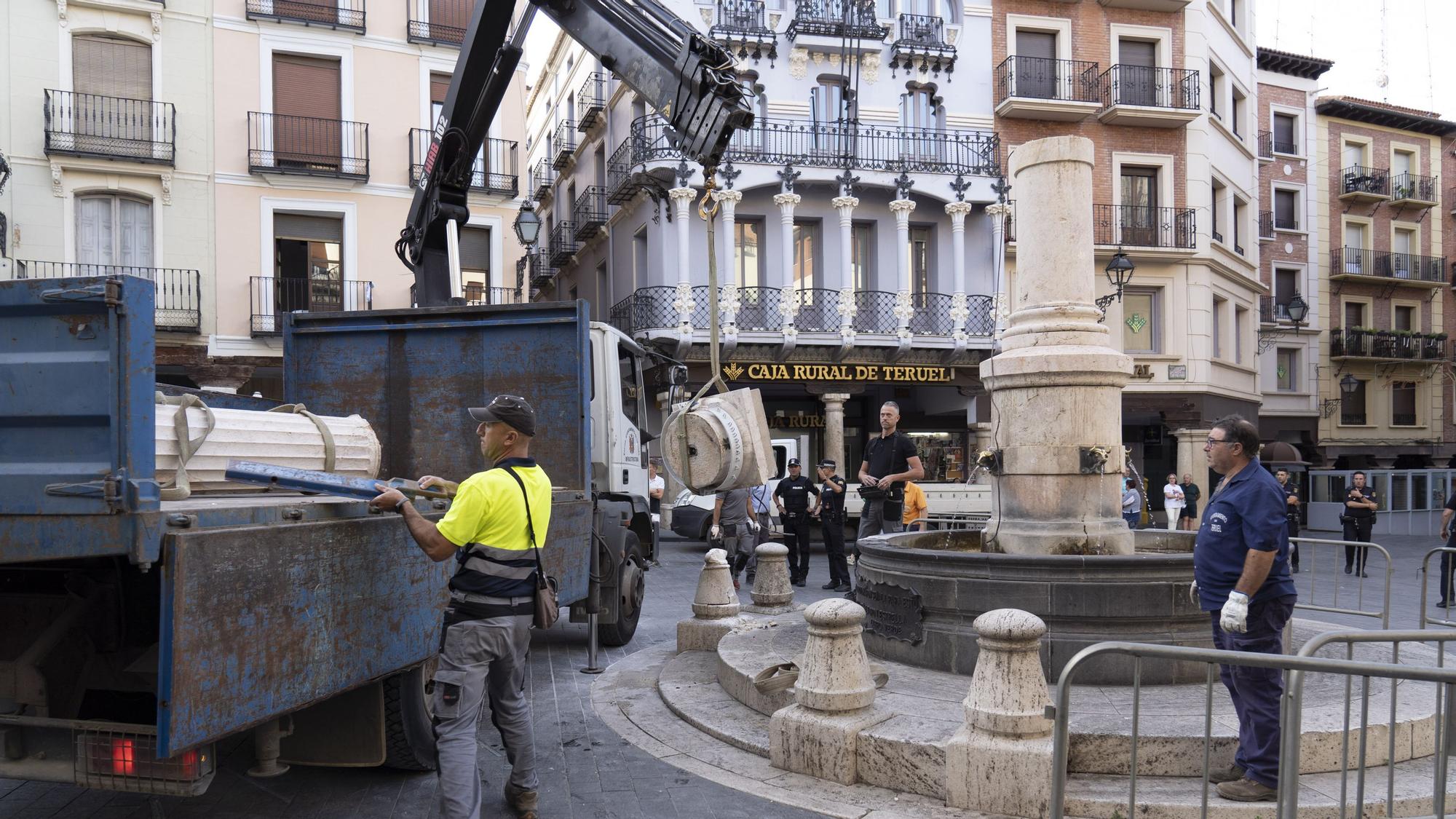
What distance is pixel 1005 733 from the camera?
4676 millimetres

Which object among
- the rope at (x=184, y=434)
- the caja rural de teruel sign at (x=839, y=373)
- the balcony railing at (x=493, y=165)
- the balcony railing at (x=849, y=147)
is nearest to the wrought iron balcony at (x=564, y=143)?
the balcony railing at (x=493, y=165)

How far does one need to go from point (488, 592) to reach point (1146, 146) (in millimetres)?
25092

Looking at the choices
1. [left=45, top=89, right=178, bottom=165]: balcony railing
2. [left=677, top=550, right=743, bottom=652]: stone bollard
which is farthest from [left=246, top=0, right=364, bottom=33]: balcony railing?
[left=677, top=550, right=743, bottom=652]: stone bollard

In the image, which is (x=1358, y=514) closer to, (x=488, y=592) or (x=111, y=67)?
(x=488, y=592)

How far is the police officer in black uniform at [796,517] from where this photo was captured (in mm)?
13023

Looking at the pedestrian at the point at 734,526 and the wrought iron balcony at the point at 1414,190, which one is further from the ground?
the wrought iron balcony at the point at 1414,190

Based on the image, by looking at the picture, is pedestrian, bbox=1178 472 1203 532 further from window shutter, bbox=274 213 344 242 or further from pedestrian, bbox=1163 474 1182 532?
window shutter, bbox=274 213 344 242

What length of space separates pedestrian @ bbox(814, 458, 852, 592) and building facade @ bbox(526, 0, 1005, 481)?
9.85m

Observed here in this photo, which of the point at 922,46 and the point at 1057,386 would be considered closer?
the point at 1057,386

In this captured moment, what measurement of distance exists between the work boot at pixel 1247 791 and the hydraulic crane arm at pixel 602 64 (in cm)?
455

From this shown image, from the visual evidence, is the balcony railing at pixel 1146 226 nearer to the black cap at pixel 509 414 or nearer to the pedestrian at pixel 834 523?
the pedestrian at pixel 834 523

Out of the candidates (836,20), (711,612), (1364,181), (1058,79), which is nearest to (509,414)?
(711,612)

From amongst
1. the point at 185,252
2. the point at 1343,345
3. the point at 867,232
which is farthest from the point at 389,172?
the point at 1343,345

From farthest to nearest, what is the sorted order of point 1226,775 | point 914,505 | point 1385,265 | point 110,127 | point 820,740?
1. point 1385,265
2. point 110,127
3. point 914,505
4. point 820,740
5. point 1226,775
